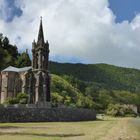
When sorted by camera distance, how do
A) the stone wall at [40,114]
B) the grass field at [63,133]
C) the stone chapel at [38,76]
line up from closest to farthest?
1. the grass field at [63,133]
2. the stone wall at [40,114]
3. the stone chapel at [38,76]

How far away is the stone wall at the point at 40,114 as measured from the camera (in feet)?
201

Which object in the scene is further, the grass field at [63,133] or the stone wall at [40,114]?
the stone wall at [40,114]

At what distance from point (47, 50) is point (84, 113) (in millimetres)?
33014

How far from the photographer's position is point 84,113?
8162cm

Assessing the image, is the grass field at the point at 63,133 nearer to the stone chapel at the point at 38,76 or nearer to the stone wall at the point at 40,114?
the stone wall at the point at 40,114

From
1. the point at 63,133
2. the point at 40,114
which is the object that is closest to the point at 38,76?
the point at 40,114

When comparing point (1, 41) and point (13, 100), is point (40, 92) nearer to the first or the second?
point (13, 100)

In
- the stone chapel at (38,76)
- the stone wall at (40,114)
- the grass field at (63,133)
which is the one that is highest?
the stone chapel at (38,76)

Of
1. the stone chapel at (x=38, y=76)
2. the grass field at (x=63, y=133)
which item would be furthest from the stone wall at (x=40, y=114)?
the stone chapel at (x=38, y=76)

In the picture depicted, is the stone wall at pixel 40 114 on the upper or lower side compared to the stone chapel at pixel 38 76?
lower

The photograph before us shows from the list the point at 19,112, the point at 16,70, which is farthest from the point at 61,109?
the point at 16,70

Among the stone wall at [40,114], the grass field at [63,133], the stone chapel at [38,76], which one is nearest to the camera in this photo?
the grass field at [63,133]

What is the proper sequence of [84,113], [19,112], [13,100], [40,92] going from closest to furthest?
1. [19,112]
2. [84,113]
3. [13,100]
4. [40,92]

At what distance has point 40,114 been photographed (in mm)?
66938
